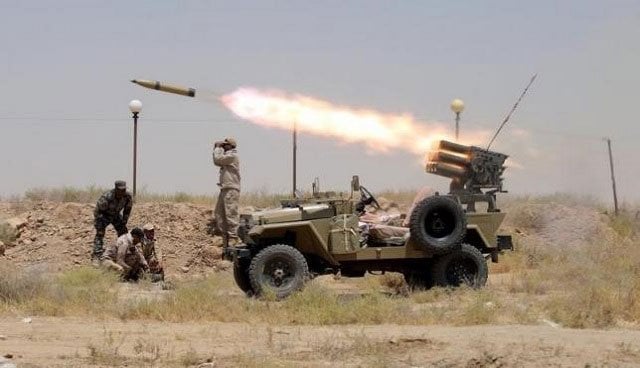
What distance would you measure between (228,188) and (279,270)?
5.04 meters

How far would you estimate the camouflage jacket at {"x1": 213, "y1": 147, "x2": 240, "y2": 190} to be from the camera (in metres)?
18.2

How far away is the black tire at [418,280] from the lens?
14.6 m

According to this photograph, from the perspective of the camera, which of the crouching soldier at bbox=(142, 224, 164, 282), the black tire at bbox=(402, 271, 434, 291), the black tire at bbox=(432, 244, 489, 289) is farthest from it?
the crouching soldier at bbox=(142, 224, 164, 282)

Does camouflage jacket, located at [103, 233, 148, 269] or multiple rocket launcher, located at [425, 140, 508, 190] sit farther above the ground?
multiple rocket launcher, located at [425, 140, 508, 190]

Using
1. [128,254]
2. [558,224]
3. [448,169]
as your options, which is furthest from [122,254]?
[558,224]

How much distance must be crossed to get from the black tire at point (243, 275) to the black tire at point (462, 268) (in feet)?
8.79

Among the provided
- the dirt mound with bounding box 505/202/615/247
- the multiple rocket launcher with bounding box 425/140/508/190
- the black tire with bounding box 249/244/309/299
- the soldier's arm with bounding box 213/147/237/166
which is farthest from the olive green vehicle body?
the dirt mound with bounding box 505/202/615/247

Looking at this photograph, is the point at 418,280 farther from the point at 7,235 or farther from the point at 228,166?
the point at 7,235

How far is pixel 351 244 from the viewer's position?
14.2 meters

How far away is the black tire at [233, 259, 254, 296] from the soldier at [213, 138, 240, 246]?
3.47 metres

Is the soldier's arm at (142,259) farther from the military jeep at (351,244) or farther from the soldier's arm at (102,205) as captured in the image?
the soldier's arm at (102,205)

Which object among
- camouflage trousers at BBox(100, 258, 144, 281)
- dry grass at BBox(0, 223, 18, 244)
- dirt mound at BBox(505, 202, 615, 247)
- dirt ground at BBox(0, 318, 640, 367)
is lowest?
dirt ground at BBox(0, 318, 640, 367)

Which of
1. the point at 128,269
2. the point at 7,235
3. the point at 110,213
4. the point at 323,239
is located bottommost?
the point at 128,269

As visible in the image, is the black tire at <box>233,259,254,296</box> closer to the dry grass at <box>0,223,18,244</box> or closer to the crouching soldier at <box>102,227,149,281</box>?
the crouching soldier at <box>102,227,149,281</box>
